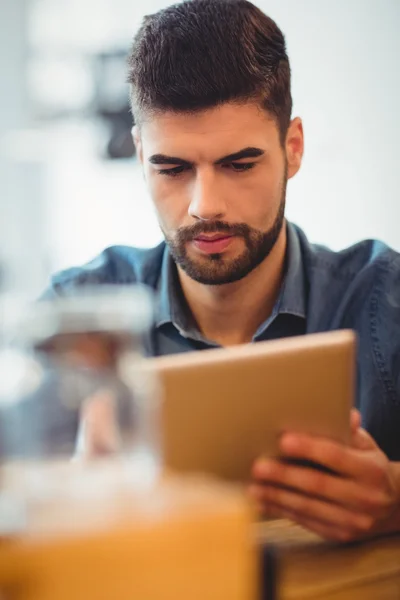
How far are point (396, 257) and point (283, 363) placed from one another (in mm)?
771

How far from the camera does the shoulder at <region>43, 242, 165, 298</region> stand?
5.23 ft

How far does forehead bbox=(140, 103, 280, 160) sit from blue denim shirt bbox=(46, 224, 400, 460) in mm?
283

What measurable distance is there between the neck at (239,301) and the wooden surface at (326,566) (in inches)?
23.4

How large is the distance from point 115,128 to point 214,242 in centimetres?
160

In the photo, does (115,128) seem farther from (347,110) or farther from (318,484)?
(318,484)

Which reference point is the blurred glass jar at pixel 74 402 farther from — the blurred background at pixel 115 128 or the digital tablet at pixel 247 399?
the blurred background at pixel 115 128

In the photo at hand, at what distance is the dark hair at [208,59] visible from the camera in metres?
1.28

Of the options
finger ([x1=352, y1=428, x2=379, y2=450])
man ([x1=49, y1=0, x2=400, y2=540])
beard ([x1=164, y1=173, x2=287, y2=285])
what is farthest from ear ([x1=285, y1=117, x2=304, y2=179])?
finger ([x1=352, y1=428, x2=379, y2=450])

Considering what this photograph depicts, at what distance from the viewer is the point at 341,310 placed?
4.66ft

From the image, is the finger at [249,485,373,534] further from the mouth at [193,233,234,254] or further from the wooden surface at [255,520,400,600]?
the mouth at [193,233,234,254]

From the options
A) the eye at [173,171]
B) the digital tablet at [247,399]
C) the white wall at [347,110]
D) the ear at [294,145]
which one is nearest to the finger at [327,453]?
the digital tablet at [247,399]

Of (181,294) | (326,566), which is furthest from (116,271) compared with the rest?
(326,566)

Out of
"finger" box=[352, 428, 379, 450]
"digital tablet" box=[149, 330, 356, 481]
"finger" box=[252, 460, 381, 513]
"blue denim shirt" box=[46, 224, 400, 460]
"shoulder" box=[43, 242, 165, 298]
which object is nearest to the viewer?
"digital tablet" box=[149, 330, 356, 481]

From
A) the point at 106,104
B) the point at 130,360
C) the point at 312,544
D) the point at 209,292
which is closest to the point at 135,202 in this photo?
the point at 106,104
